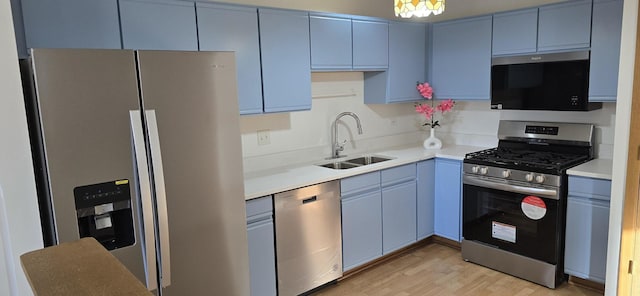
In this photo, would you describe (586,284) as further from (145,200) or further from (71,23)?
(71,23)

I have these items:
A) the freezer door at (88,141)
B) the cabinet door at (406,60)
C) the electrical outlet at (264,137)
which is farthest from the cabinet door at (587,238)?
the freezer door at (88,141)

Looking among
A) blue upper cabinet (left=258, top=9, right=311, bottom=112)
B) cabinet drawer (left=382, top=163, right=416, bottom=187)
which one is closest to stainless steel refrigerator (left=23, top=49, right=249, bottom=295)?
blue upper cabinet (left=258, top=9, right=311, bottom=112)

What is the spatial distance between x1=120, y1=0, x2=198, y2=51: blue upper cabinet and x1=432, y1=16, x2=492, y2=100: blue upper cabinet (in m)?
2.36

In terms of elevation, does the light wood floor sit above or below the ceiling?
below

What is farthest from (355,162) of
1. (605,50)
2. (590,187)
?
(605,50)

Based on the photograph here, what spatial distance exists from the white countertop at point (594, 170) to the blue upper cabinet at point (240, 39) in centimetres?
225

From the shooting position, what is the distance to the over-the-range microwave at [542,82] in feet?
10.6

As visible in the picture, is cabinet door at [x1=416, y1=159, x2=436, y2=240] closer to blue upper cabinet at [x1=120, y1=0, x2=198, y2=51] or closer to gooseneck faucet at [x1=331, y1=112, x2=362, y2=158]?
gooseneck faucet at [x1=331, y1=112, x2=362, y2=158]

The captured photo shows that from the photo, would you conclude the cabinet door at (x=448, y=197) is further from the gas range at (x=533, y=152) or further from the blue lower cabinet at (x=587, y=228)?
the blue lower cabinet at (x=587, y=228)

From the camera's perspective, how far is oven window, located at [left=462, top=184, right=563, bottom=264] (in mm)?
3154

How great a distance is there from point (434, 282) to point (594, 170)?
139 centimetres

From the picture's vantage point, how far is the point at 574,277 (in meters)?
3.25

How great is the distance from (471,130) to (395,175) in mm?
1158

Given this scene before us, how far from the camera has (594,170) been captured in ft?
9.95
